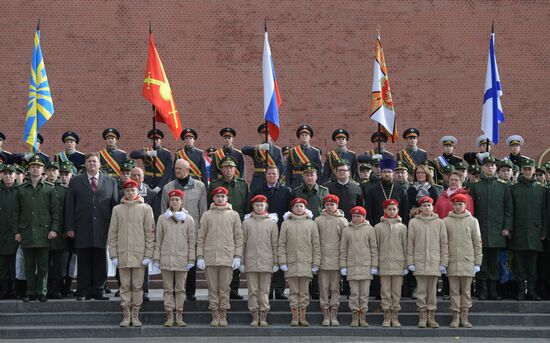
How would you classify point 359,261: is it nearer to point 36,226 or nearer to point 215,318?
point 215,318

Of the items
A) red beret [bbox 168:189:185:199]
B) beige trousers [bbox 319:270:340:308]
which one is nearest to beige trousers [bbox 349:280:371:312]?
beige trousers [bbox 319:270:340:308]

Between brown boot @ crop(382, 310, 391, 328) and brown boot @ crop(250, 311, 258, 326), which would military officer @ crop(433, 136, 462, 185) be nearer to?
brown boot @ crop(382, 310, 391, 328)

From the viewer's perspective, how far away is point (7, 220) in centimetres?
1234

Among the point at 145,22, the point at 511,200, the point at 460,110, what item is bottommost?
the point at 511,200

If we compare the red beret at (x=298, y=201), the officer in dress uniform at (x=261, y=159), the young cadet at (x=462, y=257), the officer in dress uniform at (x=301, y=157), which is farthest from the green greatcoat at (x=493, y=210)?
the officer in dress uniform at (x=261, y=159)

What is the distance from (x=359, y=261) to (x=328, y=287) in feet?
1.62

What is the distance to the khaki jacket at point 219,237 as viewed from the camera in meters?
11.4

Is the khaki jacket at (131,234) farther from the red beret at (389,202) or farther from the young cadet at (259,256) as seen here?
the red beret at (389,202)

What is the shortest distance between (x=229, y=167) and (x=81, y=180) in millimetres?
1843

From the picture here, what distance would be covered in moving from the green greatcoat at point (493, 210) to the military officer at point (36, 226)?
5.27 meters

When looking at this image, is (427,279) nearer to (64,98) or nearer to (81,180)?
(81,180)

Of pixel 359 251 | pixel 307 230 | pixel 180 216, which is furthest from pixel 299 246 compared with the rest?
pixel 180 216

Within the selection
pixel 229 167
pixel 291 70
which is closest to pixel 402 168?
pixel 229 167

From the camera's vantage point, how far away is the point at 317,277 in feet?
40.2
